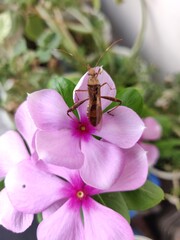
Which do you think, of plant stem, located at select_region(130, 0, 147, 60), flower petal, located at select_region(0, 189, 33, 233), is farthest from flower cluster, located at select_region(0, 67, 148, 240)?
plant stem, located at select_region(130, 0, 147, 60)

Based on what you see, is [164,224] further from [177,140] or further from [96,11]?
[96,11]

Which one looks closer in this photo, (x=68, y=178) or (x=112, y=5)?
(x=68, y=178)

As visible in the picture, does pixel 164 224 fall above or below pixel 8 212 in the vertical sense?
below

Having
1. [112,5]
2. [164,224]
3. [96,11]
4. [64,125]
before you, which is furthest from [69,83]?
[112,5]

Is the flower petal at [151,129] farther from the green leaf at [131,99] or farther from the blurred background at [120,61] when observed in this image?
the green leaf at [131,99]

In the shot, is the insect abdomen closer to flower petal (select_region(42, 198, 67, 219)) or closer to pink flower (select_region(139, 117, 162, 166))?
flower petal (select_region(42, 198, 67, 219))

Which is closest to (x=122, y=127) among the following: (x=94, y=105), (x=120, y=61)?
(x=94, y=105)

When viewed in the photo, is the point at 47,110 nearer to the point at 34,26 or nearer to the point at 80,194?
the point at 80,194
